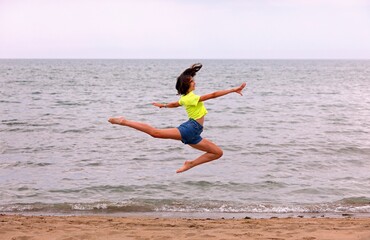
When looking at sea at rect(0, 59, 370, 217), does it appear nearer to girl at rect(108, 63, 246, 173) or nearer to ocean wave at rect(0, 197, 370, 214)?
ocean wave at rect(0, 197, 370, 214)

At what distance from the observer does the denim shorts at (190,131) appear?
27.5ft

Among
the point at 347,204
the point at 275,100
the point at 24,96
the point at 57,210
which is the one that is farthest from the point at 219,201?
the point at 24,96

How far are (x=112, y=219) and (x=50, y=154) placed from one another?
28.7 ft

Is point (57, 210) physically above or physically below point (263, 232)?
below

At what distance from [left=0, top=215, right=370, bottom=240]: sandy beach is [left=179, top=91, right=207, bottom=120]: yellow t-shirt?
215 centimetres

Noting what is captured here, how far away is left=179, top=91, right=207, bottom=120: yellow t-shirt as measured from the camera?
8.33 metres

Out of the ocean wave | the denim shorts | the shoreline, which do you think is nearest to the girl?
the denim shorts

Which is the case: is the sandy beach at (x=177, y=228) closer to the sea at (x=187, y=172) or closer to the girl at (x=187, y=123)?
the sea at (x=187, y=172)

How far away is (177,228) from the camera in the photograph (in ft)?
32.2

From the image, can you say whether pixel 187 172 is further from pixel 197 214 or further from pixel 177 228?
pixel 177 228

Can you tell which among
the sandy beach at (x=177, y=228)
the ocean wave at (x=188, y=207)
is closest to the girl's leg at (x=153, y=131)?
the sandy beach at (x=177, y=228)

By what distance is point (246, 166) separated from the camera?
57.2ft

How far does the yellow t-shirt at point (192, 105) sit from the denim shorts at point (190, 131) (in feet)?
0.38

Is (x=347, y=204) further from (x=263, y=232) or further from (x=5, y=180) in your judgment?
(x=5, y=180)
